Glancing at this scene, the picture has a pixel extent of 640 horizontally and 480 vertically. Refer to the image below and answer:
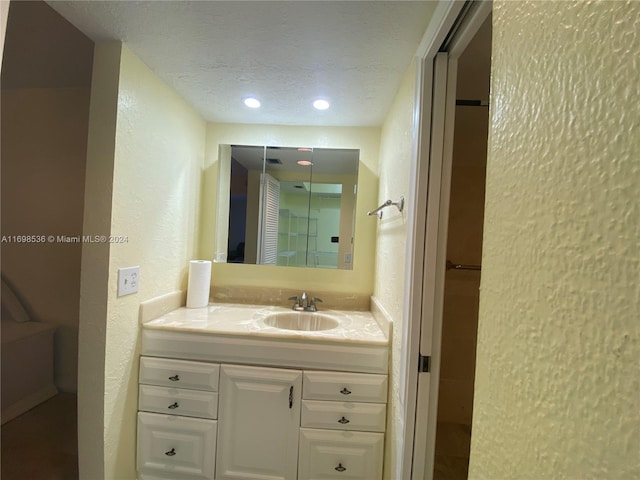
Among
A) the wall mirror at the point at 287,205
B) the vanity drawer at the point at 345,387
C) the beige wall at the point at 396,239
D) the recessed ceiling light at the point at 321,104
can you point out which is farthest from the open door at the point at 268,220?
the vanity drawer at the point at 345,387

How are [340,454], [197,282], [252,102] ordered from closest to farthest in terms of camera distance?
[340,454] < [252,102] < [197,282]

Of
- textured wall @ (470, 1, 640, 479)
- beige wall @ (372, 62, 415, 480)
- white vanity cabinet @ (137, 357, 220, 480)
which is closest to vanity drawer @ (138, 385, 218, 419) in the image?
white vanity cabinet @ (137, 357, 220, 480)

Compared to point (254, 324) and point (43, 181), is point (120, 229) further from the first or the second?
point (43, 181)

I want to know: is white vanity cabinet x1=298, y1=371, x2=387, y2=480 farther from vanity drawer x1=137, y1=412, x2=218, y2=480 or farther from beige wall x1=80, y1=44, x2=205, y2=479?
beige wall x1=80, y1=44, x2=205, y2=479

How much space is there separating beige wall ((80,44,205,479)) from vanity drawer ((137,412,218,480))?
0.17 feet

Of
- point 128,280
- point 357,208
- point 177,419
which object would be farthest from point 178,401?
point 357,208

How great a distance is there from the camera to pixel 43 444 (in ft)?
5.46

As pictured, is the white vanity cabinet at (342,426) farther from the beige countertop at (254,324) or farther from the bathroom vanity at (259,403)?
the beige countertop at (254,324)

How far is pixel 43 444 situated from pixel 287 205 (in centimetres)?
203

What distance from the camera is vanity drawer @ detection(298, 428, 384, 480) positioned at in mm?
1347

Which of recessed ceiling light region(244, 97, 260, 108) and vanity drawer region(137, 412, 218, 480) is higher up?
recessed ceiling light region(244, 97, 260, 108)

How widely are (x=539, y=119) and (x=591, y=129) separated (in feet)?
0.26

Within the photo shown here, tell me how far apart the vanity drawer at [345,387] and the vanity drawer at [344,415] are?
0.03m

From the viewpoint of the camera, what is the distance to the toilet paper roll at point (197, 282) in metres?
1.75
